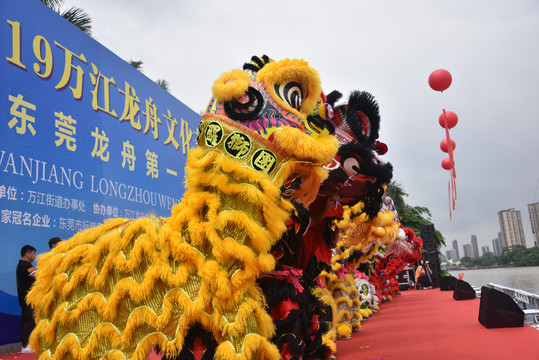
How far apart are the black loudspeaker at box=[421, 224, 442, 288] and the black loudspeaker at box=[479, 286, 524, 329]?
33.5ft

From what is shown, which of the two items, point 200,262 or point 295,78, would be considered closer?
point 200,262

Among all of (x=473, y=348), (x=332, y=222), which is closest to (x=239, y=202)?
(x=332, y=222)

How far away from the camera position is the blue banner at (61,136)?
11.3ft

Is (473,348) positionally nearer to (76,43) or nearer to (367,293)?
(367,293)

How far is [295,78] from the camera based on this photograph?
1704 millimetres

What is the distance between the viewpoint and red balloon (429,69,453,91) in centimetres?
623

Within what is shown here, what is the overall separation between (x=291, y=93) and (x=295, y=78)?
0.21 feet

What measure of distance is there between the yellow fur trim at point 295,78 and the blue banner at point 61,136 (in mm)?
2747

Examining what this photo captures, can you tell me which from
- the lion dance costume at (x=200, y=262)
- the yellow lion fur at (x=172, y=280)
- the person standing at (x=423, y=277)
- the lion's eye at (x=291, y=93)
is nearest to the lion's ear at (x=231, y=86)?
the lion dance costume at (x=200, y=262)

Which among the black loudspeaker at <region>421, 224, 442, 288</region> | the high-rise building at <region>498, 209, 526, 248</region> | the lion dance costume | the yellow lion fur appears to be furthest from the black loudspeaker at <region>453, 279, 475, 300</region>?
the black loudspeaker at <region>421, 224, 442, 288</region>

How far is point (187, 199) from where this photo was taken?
1546 millimetres

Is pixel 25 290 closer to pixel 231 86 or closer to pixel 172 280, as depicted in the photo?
pixel 172 280

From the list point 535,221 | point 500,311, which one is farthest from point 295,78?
point 535,221

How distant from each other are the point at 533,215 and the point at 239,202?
14.0ft
